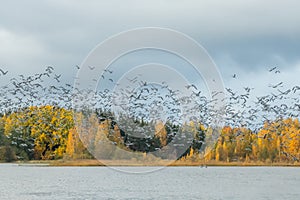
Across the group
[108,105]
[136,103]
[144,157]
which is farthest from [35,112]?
[136,103]

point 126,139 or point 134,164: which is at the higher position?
point 126,139

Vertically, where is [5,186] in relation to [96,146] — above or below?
below

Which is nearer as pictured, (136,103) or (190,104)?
(136,103)

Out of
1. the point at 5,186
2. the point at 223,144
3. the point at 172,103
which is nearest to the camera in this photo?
the point at 5,186

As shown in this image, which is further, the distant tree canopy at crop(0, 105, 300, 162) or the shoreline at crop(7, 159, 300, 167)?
the distant tree canopy at crop(0, 105, 300, 162)

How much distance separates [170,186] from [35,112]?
39.1 metres

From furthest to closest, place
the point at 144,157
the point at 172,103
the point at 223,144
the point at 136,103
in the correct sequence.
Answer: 1. the point at 223,144
2. the point at 144,157
3. the point at 172,103
4. the point at 136,103

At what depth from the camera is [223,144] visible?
84812 mm

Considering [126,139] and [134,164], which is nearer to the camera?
[134,164]

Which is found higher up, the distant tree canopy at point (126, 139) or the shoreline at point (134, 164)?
the distant tree canopy at point (126, 139)

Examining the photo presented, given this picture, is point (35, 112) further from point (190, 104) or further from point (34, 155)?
point (190, 104)

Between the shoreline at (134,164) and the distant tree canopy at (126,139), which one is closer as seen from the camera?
the shoreline at (134,164)

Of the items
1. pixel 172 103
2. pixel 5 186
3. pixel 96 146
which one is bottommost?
pixel 5 186

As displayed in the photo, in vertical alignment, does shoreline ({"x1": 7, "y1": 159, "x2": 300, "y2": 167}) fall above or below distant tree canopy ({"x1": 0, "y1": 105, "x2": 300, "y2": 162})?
below
